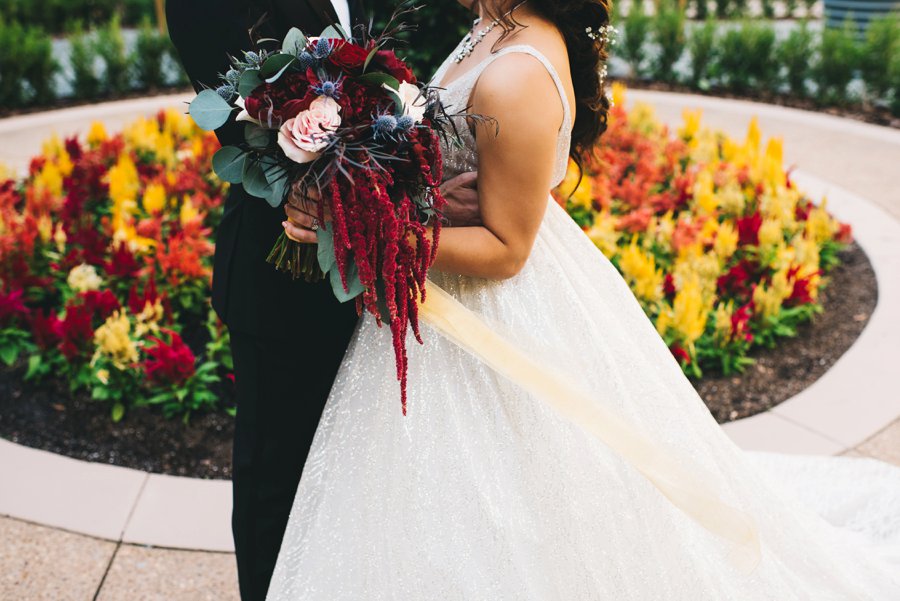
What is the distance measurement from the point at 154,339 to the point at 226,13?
78.0 inches

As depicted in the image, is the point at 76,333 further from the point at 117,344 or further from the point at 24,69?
the point at 24,69

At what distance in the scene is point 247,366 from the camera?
2188 mm

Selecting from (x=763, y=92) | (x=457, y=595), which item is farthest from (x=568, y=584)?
(x=763, y=92)

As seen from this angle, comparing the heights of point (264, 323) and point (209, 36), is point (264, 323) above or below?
below

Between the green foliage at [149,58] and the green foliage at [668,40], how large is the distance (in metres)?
5.41

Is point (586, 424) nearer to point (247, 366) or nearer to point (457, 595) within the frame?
point (457, 595)

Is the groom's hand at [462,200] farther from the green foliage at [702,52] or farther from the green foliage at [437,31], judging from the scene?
the green foliage at [702,52]

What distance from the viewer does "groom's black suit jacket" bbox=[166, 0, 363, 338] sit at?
6.22 feet

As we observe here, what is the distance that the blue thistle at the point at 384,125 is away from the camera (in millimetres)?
1604

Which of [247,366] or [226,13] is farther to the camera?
[247,366]

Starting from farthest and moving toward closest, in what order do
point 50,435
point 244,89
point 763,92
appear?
point 763,92 < point 50,435 < point 244,89

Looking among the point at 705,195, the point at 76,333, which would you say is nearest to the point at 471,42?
the point at 76,333

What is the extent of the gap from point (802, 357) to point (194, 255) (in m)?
2.93

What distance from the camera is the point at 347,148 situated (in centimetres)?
159
